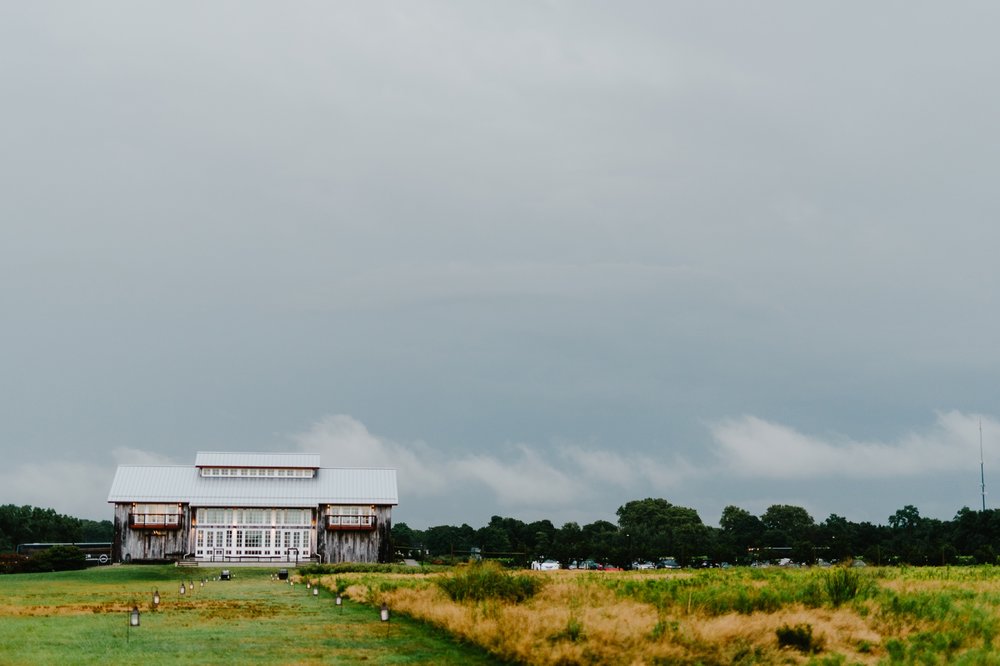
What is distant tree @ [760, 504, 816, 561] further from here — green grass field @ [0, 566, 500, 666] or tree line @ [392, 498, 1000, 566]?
green grass field @ [0, 566, 500, 666]

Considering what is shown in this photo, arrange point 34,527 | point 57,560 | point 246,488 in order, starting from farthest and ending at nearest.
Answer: point 34,527, point 246,488, point 57,560

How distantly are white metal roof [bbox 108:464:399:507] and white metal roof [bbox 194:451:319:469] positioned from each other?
1.21 m

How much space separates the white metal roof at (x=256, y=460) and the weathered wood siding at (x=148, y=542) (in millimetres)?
5704

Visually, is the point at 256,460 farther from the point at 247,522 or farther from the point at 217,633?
the point at 217,633

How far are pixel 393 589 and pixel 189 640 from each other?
13664 millimetres

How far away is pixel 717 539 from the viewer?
132m

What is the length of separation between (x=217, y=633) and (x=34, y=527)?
116505 mm

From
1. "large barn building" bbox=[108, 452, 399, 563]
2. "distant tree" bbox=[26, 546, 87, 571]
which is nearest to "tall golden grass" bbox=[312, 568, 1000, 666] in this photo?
"distant tree" bbox=[26, 546, 87, 571]

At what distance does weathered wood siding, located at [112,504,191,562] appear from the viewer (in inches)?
3319

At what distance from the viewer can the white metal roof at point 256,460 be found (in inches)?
3536

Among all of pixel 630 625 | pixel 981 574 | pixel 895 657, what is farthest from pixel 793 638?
pixel 981 574

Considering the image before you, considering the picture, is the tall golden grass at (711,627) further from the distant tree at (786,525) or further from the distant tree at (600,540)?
the distant tree at (786,525)

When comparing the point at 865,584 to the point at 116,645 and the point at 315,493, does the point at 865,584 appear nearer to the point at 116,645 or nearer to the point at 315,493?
the point at 116,645

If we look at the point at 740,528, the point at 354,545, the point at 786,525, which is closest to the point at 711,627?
the point at 354,545
